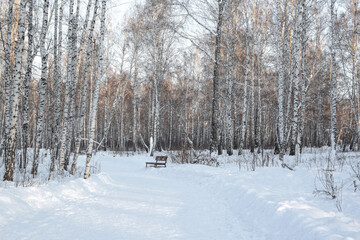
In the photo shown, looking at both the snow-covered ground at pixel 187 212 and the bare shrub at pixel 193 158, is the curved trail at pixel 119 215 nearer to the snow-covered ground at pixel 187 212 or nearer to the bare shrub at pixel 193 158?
the snow-covered ground at pixel 187 212

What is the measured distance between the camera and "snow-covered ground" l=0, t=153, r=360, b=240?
3.68 metres

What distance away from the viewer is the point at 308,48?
74.1ft

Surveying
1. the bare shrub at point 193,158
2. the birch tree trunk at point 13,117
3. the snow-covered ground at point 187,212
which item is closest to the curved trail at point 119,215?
the snow-covered ground at point 187,212

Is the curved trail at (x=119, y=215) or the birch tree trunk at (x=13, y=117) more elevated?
the birch tree trunk at (x=13, y=117)

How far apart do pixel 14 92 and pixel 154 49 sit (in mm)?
13873

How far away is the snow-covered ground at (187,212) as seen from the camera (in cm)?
368

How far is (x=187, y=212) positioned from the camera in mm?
5086

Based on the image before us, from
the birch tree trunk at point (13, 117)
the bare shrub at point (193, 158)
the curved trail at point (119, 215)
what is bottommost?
the curved trail at point (119, 215)

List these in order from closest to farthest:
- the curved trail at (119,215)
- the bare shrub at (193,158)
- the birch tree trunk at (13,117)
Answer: the curved trail at (119,215) < the birch tree trunk at (13,117) < the bare shrub at (193,158)

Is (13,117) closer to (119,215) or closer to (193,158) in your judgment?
(119,215)

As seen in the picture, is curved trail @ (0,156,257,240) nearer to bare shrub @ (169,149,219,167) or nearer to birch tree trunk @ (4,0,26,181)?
birch tree trunk @ (4,0,26,181)

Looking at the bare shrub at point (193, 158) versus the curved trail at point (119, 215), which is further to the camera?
the bare shrub at point (193, 158)

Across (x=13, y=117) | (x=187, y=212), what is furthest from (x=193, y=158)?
(x=13, y=117)

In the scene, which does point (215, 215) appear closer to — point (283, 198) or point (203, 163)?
point (283, 198)
